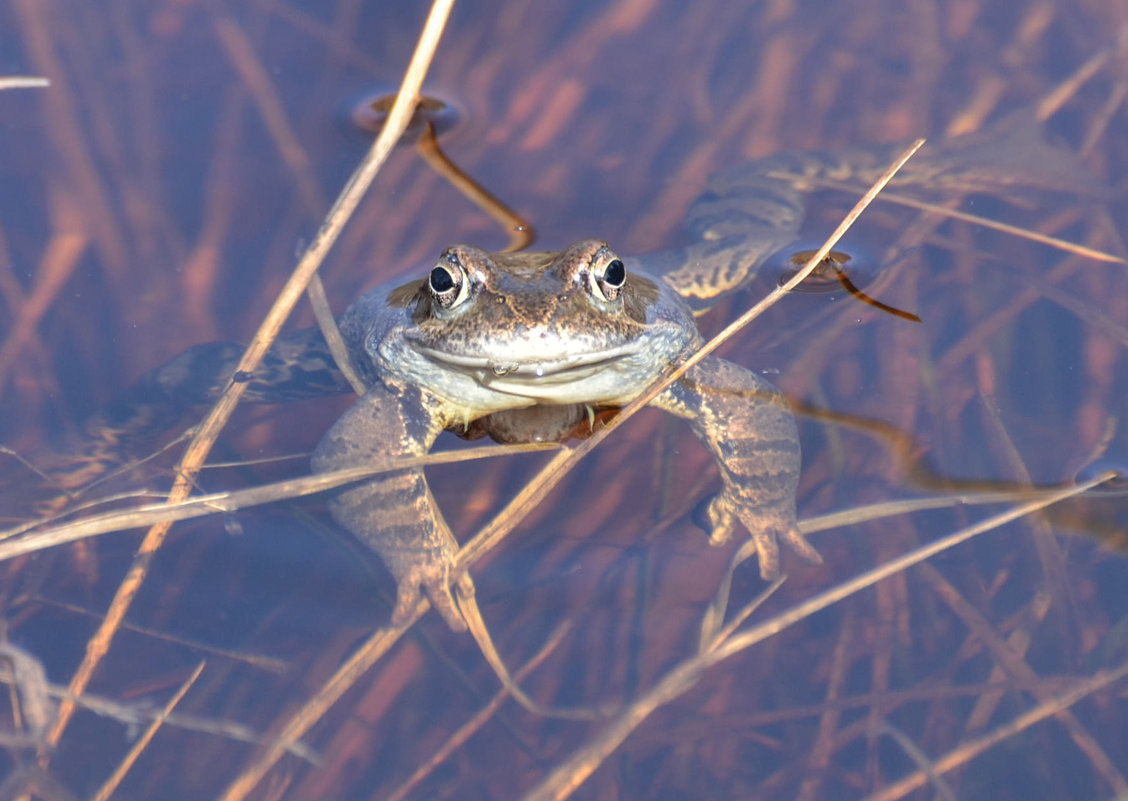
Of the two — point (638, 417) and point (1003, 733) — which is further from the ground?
point (638, 417)

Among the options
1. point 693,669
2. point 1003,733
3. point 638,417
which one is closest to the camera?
point 1003,733

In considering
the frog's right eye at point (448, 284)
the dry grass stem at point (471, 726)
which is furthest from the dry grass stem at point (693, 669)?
the frog's right eye at point (448, 284)

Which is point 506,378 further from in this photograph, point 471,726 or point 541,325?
point 471,726

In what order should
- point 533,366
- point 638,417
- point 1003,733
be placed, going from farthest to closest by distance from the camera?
point 638,417 < point 533,366 < point 1003,733

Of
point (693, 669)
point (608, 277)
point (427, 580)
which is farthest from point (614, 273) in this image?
point (693, 669)

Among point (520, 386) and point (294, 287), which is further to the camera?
point (294, 287)


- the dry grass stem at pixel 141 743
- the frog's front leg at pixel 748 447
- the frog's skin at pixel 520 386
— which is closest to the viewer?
the dry grass stem at pixel 141 743

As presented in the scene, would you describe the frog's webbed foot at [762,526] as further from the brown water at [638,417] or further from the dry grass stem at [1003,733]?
the dry grass stem at [1003,733]
